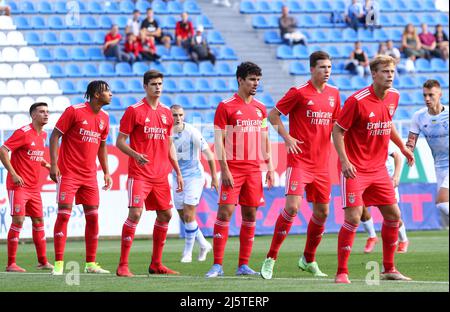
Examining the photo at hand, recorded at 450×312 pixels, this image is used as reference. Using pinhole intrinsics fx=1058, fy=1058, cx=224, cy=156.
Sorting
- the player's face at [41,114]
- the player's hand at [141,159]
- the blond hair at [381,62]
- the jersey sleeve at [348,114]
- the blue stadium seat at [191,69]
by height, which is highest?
the blue stadium seat at [191,69]

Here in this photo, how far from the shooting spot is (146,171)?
1257 centimetres

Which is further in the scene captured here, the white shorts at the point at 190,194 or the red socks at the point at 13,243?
the white shorts at the point at 190,194

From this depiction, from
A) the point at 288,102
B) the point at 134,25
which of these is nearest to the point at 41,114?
the point at 288,102

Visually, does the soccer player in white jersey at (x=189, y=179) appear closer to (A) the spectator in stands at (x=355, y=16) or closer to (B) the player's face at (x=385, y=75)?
(B) the player's face at (x=385, y=75)

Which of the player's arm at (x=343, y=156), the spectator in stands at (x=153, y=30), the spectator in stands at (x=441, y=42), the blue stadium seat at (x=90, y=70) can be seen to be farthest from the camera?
the spectator in stands at (x=441, y=42)

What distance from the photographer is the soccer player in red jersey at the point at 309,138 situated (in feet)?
38.9

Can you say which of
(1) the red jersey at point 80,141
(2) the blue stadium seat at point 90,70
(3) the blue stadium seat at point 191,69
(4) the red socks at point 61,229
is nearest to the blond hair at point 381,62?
(1) the red jersey at point 80,141

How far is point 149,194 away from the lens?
12719 millimetres

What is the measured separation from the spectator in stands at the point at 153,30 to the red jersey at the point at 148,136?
1504 cm

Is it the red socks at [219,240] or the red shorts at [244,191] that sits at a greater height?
the red shorts at [244,191]

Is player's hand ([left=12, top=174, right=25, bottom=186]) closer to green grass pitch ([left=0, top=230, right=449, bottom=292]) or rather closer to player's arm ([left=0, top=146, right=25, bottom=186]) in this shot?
player's arm ([left=0, top=146, right=25, bottom=186])

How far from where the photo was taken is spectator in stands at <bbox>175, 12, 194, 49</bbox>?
2827 cm

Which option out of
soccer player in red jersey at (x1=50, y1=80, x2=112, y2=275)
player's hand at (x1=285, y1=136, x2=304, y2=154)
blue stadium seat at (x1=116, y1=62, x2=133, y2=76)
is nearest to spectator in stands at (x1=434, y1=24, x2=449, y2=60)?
blue stadium seat at (x1=116, y1=62, x2=133, y2=76)
